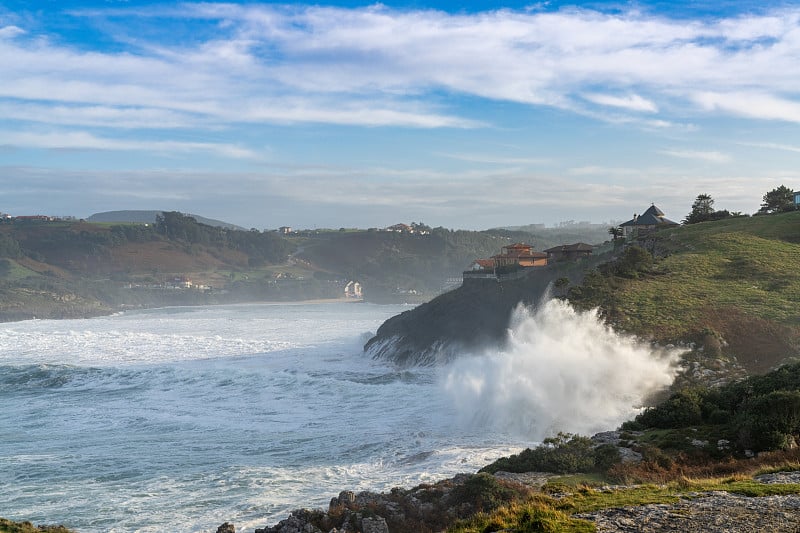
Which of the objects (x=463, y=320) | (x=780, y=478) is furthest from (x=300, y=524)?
(x=463, y=320)

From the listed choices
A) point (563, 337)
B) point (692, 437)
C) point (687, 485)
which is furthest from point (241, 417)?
point (687, 485)

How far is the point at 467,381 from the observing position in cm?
2647

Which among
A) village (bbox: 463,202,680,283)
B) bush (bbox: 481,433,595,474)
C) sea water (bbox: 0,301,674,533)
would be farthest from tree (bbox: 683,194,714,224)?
bush (bbox: 481,433,595,474)

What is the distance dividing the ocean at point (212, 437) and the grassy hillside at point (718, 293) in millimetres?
9368

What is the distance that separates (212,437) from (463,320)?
23559mm

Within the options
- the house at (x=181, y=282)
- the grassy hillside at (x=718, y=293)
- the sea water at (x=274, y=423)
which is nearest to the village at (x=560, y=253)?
the grassy hillside at (x=718, y=293)

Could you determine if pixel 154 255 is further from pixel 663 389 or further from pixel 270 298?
pixel 663 389

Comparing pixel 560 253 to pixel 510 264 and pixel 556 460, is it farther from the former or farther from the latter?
pixel 556 460

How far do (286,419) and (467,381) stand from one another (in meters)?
7.16

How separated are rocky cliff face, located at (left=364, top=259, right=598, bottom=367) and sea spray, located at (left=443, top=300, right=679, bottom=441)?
1180 centimetres

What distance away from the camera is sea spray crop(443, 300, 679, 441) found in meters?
21.9

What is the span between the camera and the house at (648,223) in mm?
54656

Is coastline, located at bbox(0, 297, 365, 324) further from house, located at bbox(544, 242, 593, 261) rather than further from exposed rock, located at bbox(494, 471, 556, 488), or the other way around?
exposed rock, located at bbox(494, 471, 556, 488)

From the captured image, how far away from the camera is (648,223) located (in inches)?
2195
